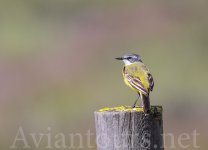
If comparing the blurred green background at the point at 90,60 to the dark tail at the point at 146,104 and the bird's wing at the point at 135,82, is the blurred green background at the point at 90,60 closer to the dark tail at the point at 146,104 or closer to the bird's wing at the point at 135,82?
the bird's wing at the point at 135,82

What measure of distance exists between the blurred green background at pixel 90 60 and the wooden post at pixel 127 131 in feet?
31.4

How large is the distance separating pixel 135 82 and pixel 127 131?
2521mm

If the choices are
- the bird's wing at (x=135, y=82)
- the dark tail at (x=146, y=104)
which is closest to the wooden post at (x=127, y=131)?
the dark tail at (x=146, y=104)

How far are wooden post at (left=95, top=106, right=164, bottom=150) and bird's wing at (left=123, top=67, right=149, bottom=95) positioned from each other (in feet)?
6.13

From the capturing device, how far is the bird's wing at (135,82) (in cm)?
1062

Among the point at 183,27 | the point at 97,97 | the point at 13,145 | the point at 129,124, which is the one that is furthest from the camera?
the point at 183,27

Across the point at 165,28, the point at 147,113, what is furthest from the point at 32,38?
the point at 147,113

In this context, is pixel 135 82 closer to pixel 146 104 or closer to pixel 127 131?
pixel 146 104

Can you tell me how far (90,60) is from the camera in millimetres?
30656

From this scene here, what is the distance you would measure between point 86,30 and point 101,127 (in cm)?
2809

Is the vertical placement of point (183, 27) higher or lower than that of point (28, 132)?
higher

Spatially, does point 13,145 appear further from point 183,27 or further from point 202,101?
point 183,27

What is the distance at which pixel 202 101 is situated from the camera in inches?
943

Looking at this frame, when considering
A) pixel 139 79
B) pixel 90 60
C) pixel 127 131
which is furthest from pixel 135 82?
pixel 90 60
